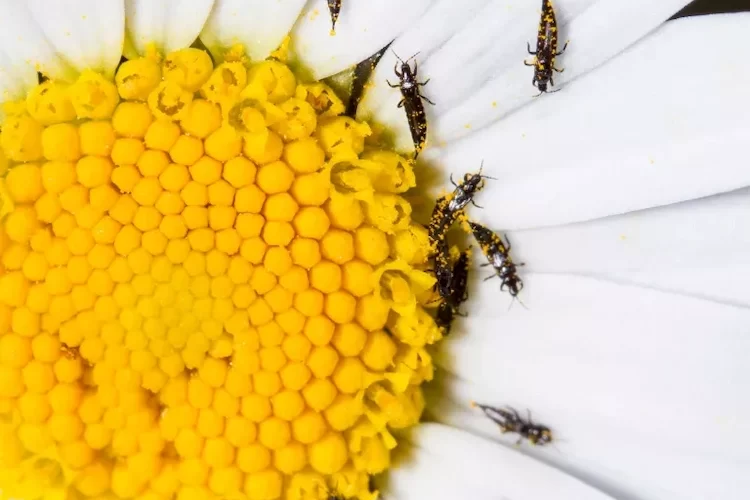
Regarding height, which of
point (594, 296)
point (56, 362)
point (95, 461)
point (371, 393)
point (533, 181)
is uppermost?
point (533, 181)

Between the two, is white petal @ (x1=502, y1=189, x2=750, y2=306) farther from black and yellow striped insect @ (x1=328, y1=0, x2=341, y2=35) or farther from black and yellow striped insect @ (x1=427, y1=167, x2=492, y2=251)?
black and yellow striped insect @ (x1=328, y1=0, x2=341, y2=35)

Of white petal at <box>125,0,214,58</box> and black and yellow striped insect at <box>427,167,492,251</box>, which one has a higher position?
white petal at <box>125,0,214,58</box>

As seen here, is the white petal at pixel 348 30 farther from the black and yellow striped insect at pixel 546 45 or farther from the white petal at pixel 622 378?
the white petal at pixel 622 378

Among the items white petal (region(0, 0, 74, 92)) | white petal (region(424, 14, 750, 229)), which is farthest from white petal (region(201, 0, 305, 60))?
white petal (region(424, 14, 750, 229))

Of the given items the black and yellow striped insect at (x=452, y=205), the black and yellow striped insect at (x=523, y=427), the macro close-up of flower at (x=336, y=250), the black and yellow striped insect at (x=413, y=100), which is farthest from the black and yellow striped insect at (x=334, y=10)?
the black and yellow striped insect at (x=523, y=427)

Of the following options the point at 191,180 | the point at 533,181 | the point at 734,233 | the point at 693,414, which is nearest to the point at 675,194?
the point at 734,233

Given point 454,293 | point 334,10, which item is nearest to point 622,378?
point 454,293

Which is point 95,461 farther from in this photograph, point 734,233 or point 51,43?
point 734,233
